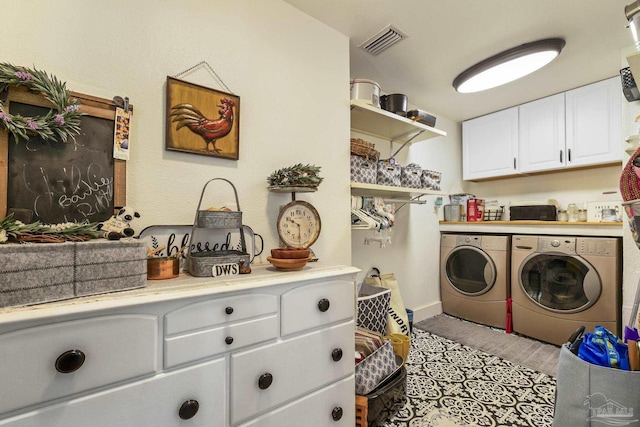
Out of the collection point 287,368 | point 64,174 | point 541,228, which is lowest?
point 287,368

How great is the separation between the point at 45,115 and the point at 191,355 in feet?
3.35

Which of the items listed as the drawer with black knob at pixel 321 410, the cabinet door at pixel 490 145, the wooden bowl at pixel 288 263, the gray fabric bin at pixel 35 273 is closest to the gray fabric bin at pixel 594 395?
the drawer with black knob at pixel 321 410

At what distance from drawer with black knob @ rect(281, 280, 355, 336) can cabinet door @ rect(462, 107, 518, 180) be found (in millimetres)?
2737

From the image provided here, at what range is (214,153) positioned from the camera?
4.57 ft

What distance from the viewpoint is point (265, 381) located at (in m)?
1.05

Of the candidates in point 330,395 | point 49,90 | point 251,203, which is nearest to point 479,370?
point 330,395

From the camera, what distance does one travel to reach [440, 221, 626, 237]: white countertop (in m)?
2.25

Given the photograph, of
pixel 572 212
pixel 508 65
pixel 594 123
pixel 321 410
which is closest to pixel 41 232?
pixel 321 410

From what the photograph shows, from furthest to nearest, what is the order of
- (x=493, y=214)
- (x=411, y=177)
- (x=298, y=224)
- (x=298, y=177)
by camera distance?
1. (x=493, y=214)
2. (x=411, y=177)
3. (x=298, y=224)
4. (x=298, y=177)

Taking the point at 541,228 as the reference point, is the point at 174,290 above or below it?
below

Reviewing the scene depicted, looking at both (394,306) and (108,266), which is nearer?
(108,266)

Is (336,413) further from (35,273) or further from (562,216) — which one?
(562,216)

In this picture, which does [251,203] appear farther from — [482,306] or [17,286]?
[482,306]

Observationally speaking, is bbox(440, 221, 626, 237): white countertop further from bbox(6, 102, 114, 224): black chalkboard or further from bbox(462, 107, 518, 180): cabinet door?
bbox(6, 102, 114, 224): black chalkboard
